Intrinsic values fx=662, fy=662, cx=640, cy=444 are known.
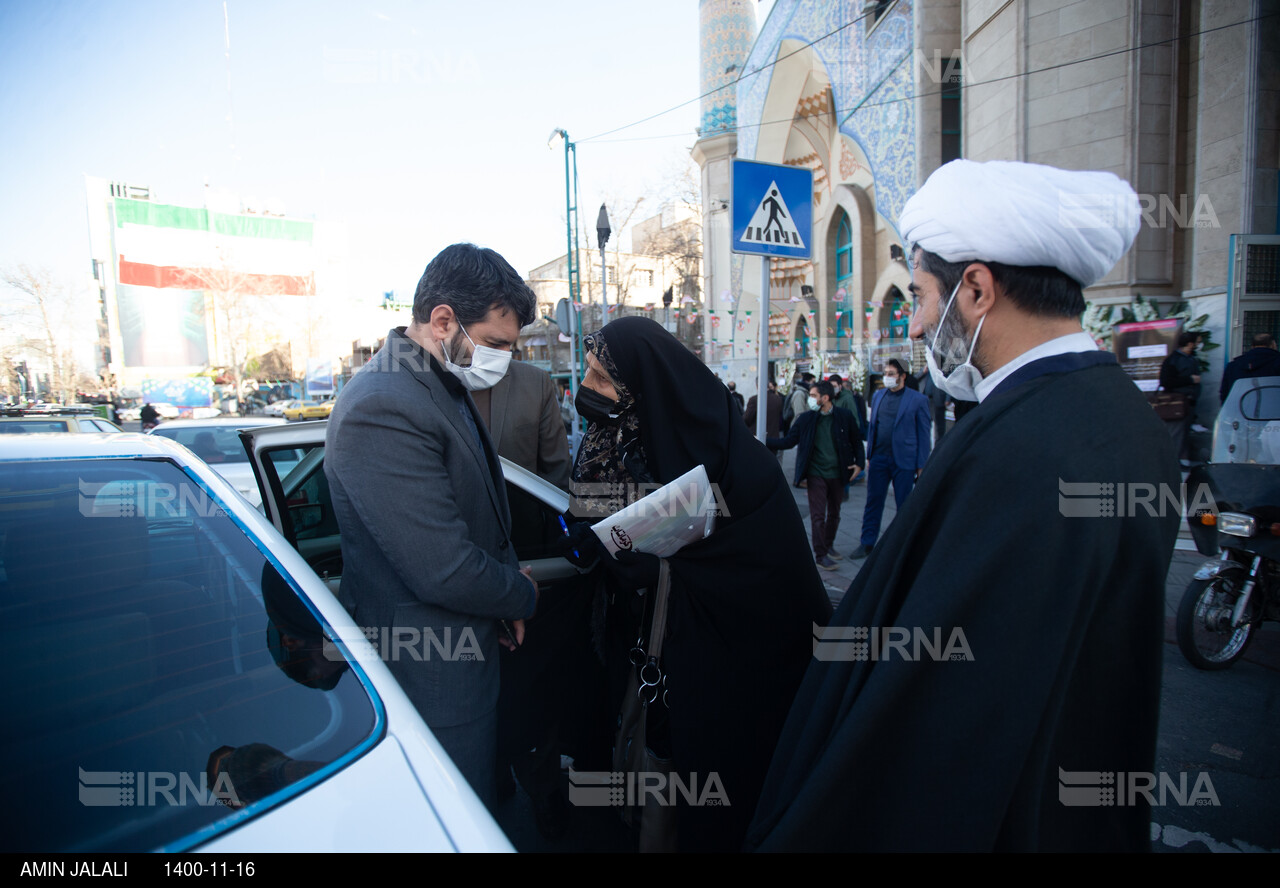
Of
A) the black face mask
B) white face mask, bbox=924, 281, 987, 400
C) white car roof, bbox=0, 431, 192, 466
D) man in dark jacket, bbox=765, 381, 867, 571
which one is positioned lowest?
man in dark jacket, bbox=765, 381, 867, 571

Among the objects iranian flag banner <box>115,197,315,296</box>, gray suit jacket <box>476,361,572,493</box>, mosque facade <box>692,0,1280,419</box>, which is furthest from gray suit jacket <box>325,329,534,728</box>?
iranian flag banner <box>115,197,315,296</box>

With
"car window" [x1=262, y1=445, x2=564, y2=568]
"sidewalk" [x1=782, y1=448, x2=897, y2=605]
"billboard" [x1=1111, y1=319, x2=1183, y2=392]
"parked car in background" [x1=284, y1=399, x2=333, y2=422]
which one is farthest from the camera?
"parked car in background" [x1=284, y1=399, x2=333, y2=422]

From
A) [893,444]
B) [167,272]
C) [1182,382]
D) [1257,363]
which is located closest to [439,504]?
[893,444]

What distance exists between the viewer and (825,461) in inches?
238

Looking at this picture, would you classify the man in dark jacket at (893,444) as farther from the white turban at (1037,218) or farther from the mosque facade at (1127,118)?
the white turban at (1037,218)

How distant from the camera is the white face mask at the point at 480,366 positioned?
1841mm

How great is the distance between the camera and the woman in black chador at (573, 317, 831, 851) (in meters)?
1.88

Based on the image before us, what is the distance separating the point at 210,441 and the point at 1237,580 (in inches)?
319

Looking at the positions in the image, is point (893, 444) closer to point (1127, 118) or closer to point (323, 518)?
point (323, 518)

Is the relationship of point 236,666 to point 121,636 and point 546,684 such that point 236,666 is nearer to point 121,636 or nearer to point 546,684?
Result: point 121,636

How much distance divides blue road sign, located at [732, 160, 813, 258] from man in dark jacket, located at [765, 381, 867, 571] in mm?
1861

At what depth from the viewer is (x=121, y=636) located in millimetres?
1271

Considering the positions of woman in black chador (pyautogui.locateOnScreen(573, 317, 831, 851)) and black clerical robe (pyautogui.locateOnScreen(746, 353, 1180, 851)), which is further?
woman in black chador (pyautogui.locateOnScreen(573, 317, 831, 851))

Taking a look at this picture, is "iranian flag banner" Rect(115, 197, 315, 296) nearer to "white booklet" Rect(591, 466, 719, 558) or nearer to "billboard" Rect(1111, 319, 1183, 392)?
"billboard" Rect(1111, 319, 1183, 392)
